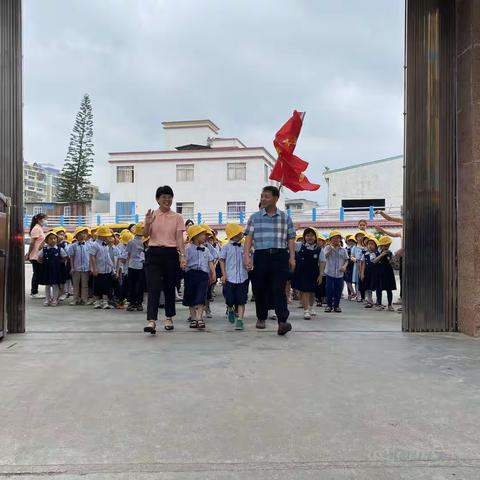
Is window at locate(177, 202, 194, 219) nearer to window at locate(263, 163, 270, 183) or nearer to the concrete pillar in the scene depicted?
window at locate(263, 163, 270, 183)

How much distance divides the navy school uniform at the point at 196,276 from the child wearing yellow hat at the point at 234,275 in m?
0.49

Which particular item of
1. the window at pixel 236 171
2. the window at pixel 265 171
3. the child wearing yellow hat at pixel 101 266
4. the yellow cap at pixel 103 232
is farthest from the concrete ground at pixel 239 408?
the window at pixel 236 171

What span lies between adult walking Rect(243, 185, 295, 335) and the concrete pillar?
2224 mm

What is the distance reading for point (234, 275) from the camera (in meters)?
8.45

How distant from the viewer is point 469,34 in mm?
7160

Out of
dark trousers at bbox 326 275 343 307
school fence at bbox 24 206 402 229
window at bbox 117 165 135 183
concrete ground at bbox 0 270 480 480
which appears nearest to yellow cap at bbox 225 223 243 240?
concrete ground at bbox 0 270 480 480

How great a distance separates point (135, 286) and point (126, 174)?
35848 mm

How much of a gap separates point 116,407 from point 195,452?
3.28 ft

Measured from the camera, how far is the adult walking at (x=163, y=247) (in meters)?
7.32

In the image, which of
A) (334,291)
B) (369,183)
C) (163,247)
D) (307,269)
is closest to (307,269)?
(307,269)

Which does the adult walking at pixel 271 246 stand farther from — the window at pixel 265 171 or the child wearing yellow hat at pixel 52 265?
the window at pixel 265 171

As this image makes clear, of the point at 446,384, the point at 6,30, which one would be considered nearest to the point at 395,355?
the point at 446,384

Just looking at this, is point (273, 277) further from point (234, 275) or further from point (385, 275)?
point (385, 275)

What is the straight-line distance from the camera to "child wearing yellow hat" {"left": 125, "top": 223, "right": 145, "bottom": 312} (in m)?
10.5
